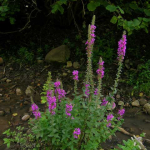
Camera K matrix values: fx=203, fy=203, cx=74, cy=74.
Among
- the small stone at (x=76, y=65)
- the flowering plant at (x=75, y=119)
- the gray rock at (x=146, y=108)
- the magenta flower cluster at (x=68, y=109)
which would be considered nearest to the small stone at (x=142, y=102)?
the gray rock at (x=146, y=108)

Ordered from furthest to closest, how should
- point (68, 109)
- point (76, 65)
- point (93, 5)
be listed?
1. point (76, 65)
2. point (93, 5)
3. point (68, 109)

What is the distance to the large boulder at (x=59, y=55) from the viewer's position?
15.9ft

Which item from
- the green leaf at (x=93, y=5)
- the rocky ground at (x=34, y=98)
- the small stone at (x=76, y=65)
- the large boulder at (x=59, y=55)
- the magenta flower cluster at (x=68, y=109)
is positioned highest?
the green leaf at (x=93, y=5)

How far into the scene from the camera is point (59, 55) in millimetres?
4848

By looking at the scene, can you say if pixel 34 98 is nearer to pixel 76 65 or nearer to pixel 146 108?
pixel 76 65

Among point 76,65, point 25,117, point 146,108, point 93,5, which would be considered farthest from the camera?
point 76,65

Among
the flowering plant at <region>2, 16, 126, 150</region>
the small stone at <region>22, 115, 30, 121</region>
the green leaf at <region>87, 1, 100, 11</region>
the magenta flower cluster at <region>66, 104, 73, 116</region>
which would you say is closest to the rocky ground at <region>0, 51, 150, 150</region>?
the small stone at <region>22, 115, 30, 121</region>

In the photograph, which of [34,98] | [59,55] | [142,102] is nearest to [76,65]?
[59,55]

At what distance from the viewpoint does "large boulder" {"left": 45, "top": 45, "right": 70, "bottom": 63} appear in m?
4.84

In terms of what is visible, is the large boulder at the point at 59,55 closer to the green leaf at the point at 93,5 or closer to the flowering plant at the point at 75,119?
the green leaf at the point at 93,5

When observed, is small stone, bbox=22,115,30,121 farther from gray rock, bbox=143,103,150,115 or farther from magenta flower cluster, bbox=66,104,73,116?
gray rock, bbox=143,103,150,115

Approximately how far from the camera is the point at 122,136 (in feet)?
10.5

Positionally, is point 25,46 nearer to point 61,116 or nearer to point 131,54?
point 131,54

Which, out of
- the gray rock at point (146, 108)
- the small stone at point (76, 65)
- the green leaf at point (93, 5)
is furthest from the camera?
the small stone at point (76, 65)
